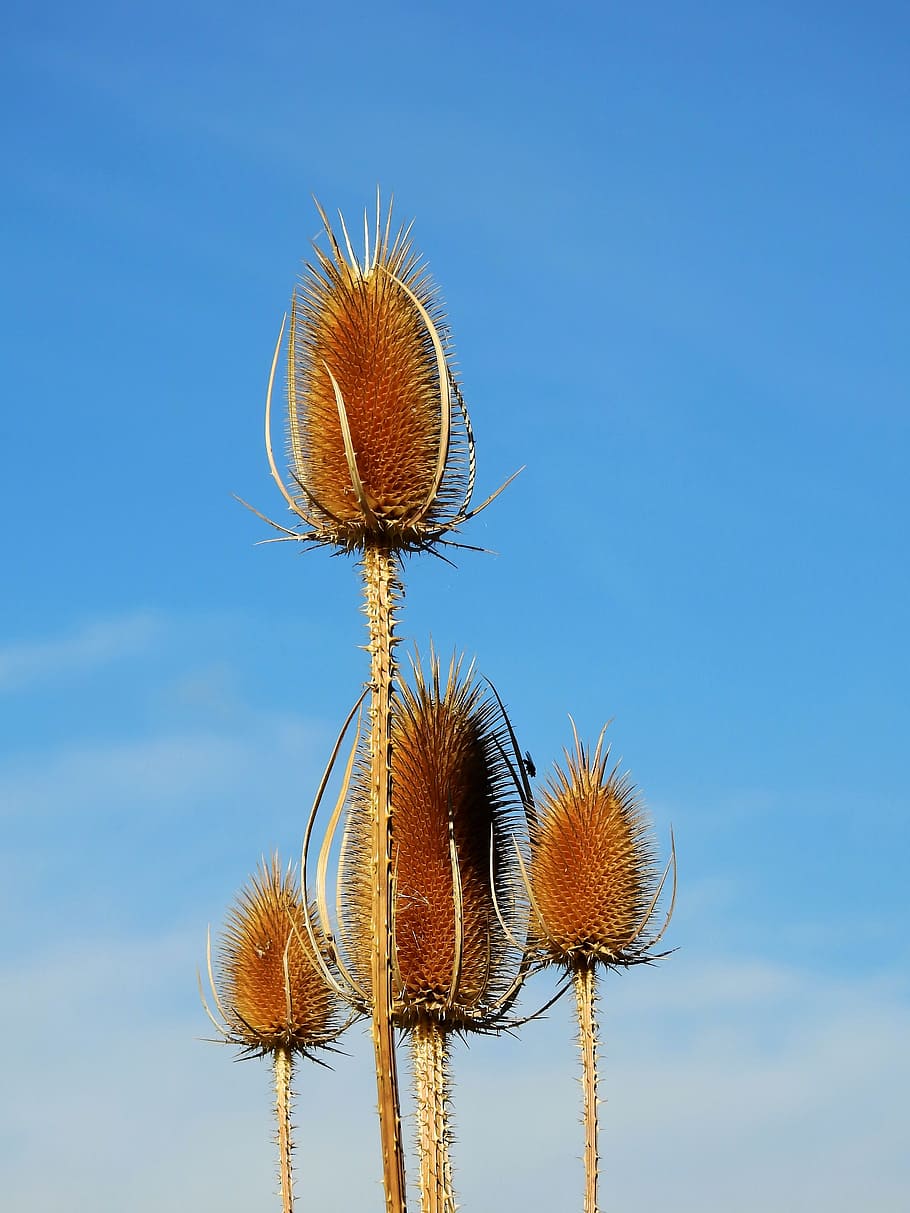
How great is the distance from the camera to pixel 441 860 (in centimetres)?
→ 970

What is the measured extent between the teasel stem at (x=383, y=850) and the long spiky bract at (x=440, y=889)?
0.95 meters

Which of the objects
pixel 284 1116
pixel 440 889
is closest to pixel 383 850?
pixel 440 889

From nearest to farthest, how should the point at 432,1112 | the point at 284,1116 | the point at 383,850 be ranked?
the point at 383,850 < the point at 432,1112 < the point at 284,1116

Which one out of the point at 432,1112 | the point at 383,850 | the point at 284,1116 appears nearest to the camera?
the point at 383,850

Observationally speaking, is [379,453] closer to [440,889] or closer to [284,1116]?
[440,889]

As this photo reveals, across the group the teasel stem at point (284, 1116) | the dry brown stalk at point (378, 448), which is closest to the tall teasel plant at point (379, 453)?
the dry brown stalk at point (378, 448)

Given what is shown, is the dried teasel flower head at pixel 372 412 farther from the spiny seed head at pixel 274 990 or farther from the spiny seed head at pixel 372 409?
the spiny seed head at pixel 274 990

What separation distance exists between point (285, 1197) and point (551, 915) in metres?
3.20

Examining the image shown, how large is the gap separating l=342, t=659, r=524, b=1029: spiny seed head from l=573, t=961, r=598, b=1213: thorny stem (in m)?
0.75

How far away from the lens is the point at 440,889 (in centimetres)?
959

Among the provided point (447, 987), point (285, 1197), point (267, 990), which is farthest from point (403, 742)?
point (285, 1197)

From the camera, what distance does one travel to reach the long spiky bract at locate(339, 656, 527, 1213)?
31.1 feet

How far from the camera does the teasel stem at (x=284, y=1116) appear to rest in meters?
11.9

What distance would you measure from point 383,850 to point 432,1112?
224 centimetres
